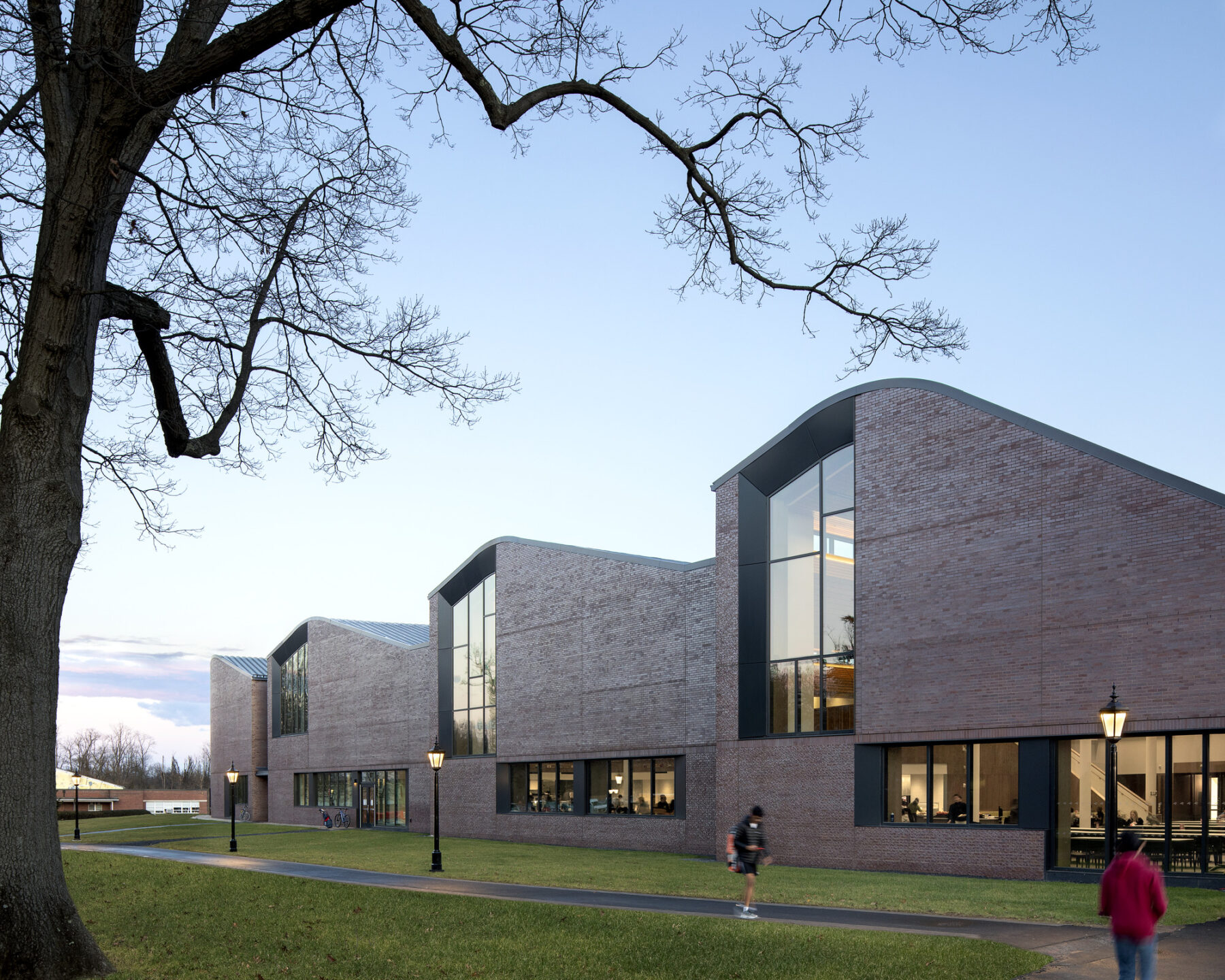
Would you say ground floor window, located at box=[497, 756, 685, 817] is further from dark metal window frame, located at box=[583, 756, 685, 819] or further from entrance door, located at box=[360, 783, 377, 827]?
entrance door, located at box=[360, 783, 377, 827]

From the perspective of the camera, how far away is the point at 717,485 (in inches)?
1324

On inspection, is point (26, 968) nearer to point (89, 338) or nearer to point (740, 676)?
point (89, 338)

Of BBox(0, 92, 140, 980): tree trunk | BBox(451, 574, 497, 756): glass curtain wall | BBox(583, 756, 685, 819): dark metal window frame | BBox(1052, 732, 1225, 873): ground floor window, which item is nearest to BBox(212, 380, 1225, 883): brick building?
BBox(1052, 732, 1225, 873): ground floor window

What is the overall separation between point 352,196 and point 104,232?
3.59m

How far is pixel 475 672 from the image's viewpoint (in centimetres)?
4747

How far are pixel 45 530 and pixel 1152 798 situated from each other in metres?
21.6

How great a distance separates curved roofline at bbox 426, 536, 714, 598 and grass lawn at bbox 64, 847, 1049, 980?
2017cm

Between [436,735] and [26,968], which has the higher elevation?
[26,968]

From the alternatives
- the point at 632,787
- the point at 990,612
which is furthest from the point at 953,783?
the point at 632,787

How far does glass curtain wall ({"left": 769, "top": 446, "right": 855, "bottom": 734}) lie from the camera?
29672mm

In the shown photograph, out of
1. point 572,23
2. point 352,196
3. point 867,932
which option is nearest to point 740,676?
point 867,932

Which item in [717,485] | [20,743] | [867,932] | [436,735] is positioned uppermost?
[717,485]

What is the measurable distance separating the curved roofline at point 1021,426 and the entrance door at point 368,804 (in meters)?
32.6

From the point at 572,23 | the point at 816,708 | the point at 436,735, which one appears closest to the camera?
the point at 572,23
